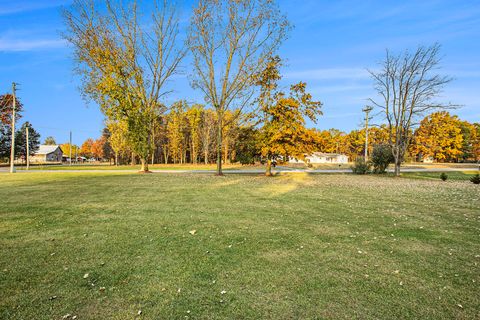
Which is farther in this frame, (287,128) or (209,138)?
(209,138)

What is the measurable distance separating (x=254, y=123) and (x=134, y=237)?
18.6 m

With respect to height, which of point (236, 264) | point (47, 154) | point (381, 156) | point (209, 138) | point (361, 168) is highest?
point (209, 138)

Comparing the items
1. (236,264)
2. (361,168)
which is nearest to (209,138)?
(361,168)

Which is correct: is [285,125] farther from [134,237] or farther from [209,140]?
[209,140]

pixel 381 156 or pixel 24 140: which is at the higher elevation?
pixel 24 140

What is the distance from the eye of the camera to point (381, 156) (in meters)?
30.0

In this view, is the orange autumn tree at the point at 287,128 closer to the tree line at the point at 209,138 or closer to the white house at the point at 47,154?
the tree line at the point at 209,138

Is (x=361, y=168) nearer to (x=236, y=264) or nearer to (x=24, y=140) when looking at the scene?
(x=236, y=264)

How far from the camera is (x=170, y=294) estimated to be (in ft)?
11.8

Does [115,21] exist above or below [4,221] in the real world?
above

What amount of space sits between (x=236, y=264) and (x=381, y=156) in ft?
98.7

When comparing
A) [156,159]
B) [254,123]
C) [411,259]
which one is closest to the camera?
[411,259]

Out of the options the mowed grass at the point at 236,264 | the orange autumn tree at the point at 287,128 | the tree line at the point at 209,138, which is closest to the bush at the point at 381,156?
the tree line at the point at 209,138

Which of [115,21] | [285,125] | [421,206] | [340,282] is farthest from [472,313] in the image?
[115,21]
